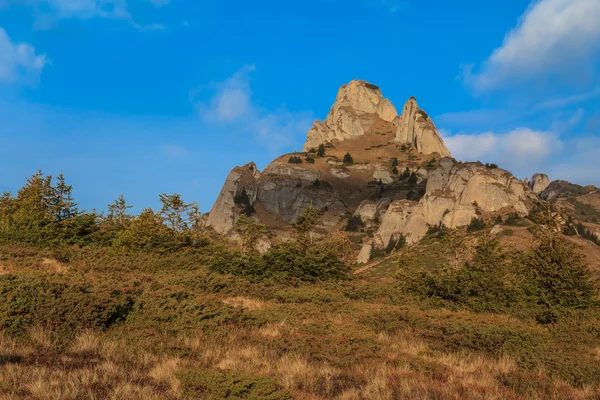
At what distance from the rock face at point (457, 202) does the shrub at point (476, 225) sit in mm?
2120

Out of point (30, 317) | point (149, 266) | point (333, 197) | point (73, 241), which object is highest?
point (333, 197)

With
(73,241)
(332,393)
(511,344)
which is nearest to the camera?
(332,393)

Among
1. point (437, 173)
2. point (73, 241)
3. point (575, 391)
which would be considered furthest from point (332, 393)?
point (437, 173)

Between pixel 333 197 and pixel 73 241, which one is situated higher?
pixel 333 197

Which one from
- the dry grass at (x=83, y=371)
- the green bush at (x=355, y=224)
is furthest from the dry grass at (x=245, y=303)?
the green bush at (x=355, y=224)

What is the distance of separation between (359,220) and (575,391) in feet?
486

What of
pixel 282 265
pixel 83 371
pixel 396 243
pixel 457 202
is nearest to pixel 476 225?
pixel 457 202

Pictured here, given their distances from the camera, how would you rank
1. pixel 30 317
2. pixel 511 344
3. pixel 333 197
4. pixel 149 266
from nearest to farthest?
1. pixel 30 317
2. pixel 511 344
3. pixel 149 266
4. pixel 333 197

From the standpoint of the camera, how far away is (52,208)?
3100cm

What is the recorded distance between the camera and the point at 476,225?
108938 mm

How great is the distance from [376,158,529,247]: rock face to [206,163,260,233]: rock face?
6283cm

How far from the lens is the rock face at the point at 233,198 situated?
525 feet

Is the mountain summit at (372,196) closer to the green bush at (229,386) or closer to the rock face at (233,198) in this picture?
the rock face at (233,198)

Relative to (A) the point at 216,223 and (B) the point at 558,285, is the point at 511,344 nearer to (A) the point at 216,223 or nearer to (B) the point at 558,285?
(B) the point at 558,285
